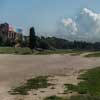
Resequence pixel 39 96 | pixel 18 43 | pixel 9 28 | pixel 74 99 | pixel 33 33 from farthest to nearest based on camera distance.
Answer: pixel 9 28 < pixel 18 43 < pixel 33 33 < pixel 39 96 < pixel 74 99

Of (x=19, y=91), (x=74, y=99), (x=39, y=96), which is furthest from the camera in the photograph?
(x=19, y=91)

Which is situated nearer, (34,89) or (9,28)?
(34,89)

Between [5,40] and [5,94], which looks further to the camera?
[5,40]

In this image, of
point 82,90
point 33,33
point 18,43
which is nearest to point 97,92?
point 82,90

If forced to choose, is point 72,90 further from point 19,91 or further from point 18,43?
point 18,43

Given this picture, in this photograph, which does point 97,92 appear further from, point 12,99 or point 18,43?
point 18,43

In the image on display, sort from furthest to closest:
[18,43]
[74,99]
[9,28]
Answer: [9,28] → [18,43] → [74,99]

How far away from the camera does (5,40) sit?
17588 cm

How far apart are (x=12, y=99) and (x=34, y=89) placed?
393 centimetres

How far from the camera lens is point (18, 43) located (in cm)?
18112

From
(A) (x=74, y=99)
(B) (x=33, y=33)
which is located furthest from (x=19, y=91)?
(B) (x=33, y=33)

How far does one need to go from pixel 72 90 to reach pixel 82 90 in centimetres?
57

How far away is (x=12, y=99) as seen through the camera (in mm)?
16312

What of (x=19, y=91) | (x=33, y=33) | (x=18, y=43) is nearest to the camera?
(x=19, y=91)
